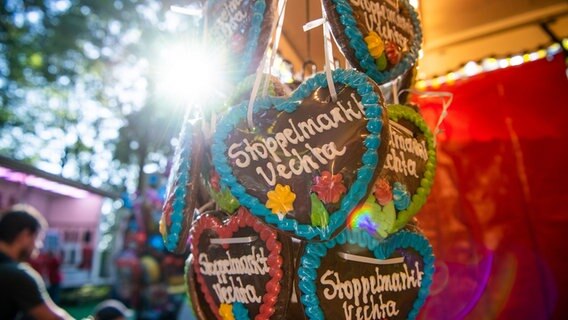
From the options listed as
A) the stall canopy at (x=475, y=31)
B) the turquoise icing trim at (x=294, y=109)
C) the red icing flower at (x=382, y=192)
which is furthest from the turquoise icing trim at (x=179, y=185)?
the stall canopy at (x=475, y=31)

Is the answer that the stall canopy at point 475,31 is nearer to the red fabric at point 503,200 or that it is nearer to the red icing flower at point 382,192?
the red fabric at point 503,200

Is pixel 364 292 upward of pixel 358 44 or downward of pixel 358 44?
downward

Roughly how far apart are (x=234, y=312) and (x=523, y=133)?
65.4 inches

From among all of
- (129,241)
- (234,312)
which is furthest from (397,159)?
(129,241)

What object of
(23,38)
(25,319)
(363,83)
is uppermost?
(23,38)

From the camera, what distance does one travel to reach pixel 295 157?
0.56 metres

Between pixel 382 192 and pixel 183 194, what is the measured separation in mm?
373

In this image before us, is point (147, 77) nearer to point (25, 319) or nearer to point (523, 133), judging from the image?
point (25, 319)

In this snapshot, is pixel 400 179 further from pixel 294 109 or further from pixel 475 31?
pixel 475 31

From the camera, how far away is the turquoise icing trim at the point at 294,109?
513 mm

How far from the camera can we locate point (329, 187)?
522 millimetres

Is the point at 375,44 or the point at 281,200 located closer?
the point at 281,200

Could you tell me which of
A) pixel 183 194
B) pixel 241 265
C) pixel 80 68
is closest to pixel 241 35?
pixel 183 194

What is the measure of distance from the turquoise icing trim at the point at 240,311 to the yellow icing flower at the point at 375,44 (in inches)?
20.0
